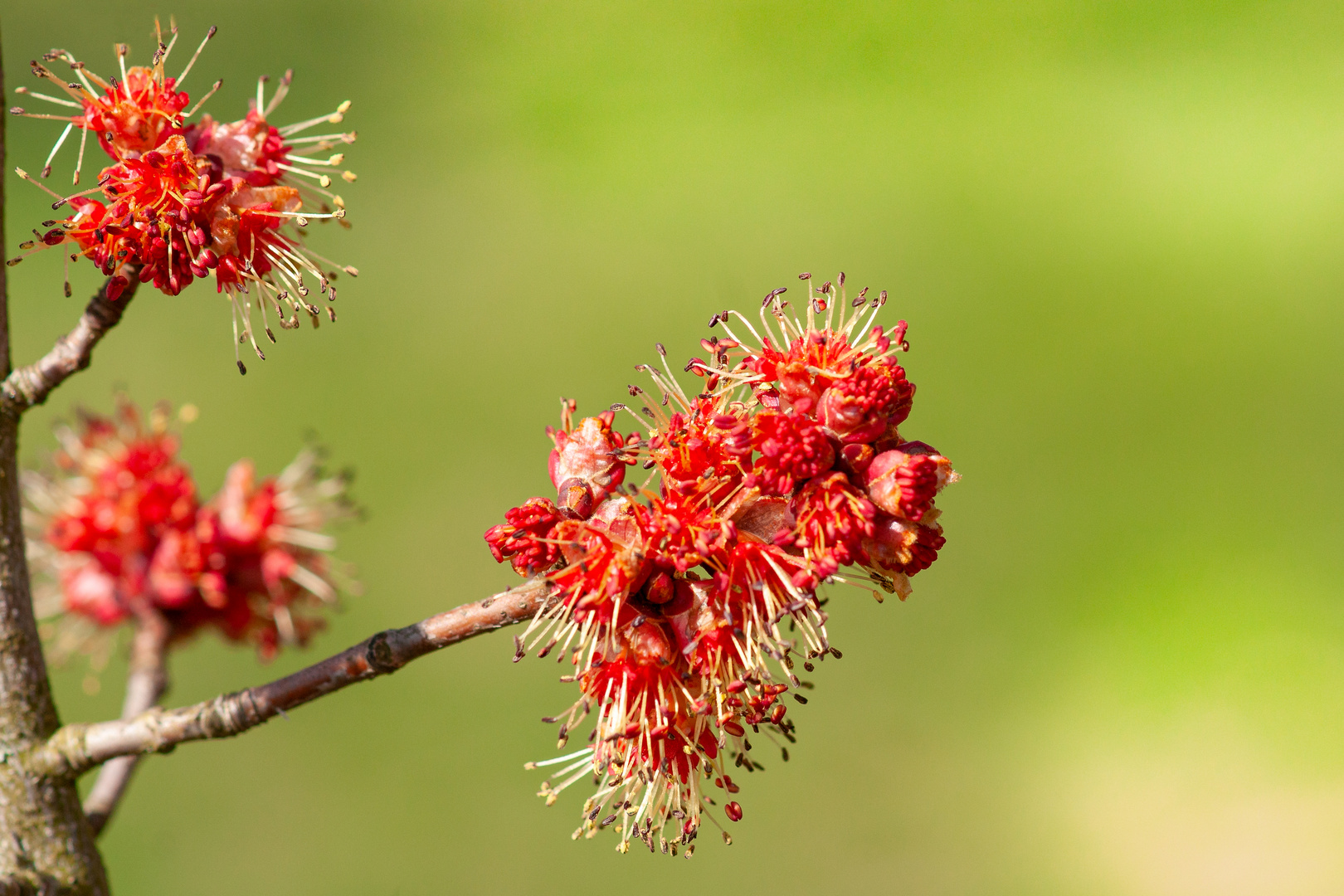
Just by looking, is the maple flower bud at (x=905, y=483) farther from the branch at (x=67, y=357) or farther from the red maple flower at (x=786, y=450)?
the branch at (x=67, y=357)

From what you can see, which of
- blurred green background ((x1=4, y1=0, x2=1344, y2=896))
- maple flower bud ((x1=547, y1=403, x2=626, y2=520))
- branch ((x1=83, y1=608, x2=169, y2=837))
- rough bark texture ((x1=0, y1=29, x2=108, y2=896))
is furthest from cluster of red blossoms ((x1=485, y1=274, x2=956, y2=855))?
blurred green background ((x1=4, y1=0, x2=1344, y2=896))

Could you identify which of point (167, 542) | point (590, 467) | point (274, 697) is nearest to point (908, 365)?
point (167, 542)

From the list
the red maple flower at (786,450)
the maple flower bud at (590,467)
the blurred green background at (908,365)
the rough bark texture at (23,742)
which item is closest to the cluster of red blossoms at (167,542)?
the rough bark texture at (23,742)

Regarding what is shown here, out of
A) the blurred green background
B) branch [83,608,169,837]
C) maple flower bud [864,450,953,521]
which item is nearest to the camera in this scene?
maple flower bud [864,450,953,521]

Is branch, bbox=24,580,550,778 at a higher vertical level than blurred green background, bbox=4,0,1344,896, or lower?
lower

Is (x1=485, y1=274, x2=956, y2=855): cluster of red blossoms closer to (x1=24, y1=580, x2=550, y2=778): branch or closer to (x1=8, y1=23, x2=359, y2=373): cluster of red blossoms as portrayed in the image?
(x1=24, y1=580, x2=550, y2=778): branch

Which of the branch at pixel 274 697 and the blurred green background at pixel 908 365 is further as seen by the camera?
the blurred green background at pixel 908 365
